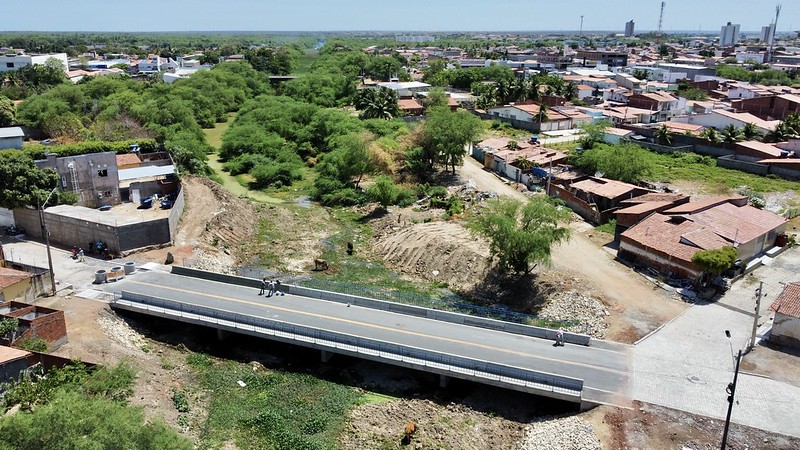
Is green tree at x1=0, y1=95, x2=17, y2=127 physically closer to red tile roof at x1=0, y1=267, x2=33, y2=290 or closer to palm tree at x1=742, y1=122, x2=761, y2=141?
red tile roof at x1=0, y1=267, x2=33, y2=290

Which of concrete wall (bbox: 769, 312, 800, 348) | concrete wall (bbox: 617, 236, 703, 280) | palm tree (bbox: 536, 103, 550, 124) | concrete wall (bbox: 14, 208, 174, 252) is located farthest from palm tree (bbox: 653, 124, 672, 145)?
concrete wall (bbox: 14, 208, 174, 252)

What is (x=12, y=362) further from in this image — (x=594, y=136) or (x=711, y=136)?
(x=711, y=136)

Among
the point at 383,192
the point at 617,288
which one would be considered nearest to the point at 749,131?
the point at 617,288

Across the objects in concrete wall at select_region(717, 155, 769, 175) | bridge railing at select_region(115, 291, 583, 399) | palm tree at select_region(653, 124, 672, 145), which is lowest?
bridge railing at select_region(115, 291, 583, 399)

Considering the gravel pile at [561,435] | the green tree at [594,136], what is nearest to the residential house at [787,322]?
the gravel pile at [561,435]

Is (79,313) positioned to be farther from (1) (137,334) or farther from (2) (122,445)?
(2) (122,445)

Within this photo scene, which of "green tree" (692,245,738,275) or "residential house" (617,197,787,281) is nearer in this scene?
"green tree" (692,245,738,275)
